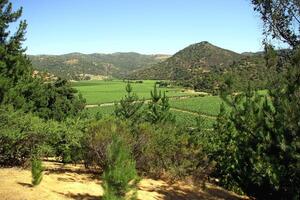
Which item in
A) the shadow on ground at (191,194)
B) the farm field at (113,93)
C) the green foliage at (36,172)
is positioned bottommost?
the farm field at (113,93)

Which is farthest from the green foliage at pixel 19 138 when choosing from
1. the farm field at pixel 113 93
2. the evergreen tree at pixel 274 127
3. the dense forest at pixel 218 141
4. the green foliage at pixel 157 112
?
the farm field at pixel 113 93

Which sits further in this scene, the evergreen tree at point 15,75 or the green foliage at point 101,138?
the evergreen tree at point 15,75

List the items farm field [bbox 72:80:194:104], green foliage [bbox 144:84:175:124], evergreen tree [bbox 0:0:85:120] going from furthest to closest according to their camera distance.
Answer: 1. farm field [bbox 72:80:194:104]
2. green foliage [bbox 144:84:175:124]
3. evergreen tree [bbox 0:0:85:120]

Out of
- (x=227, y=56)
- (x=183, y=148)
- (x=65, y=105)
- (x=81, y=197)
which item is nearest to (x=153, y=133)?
(x=183, y=148)

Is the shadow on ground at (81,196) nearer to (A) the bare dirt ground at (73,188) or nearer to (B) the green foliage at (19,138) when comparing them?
(A) the bare dirt ground at (73,188)

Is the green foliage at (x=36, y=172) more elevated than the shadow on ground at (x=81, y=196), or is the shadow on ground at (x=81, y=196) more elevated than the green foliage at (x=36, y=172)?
the green foliage at (x=36, y=172)

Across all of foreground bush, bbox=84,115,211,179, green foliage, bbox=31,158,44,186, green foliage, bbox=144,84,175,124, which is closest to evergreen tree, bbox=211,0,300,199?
foreground bush, bbox=84,115,211,179

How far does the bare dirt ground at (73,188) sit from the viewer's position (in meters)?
10.3

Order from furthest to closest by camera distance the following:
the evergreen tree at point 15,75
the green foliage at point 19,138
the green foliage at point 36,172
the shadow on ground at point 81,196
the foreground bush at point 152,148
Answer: the evergreen tree at point 15,75
the foreground bush at point 152,148
the green foliage at point 19,138
the shadow on ground at point 81,196
the green foliage at point 36,172

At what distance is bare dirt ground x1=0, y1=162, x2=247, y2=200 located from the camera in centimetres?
1031

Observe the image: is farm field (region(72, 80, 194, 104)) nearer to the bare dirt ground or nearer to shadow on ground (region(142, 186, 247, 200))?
the bare dirt ground

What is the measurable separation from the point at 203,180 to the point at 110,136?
4.72m

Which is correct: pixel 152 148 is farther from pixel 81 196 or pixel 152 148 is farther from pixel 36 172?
pixel 36 172

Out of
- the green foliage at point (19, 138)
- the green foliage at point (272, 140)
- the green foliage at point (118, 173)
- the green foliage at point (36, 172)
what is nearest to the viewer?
the green foliage at point (118, 173)
